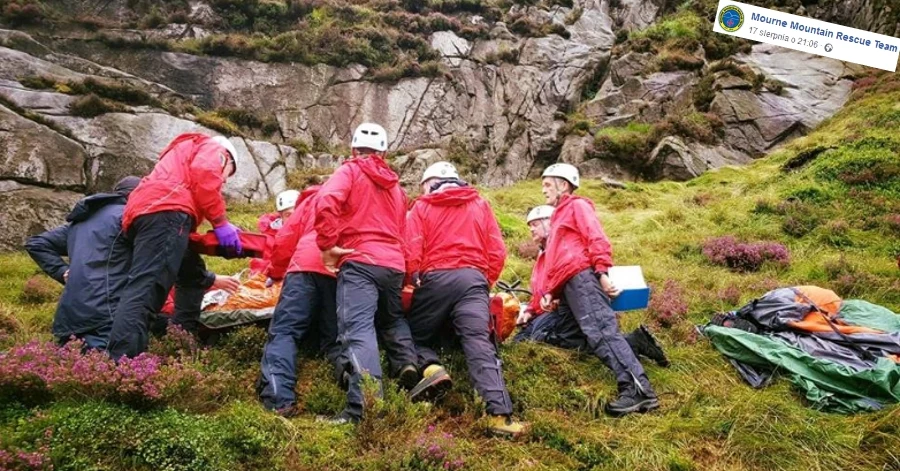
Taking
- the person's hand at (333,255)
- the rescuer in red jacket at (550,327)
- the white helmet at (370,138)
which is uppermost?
the white helmet at (370,138)

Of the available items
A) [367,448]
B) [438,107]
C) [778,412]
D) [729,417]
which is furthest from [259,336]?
[438,107]

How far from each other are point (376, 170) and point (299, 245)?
3.55 ft

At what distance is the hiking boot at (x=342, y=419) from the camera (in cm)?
412

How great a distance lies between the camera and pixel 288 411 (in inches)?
171

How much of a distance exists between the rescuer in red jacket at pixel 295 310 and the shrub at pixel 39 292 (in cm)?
466

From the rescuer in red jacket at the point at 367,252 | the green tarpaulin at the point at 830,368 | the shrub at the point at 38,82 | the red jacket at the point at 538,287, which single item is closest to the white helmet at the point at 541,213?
the red jacket at the point at 538,287

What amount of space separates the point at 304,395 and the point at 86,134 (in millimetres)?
13302

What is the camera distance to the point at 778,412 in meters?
→ 4.45

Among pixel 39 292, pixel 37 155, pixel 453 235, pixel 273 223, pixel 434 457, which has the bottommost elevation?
pixel 39 292

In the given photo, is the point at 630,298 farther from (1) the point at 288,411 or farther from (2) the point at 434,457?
(1) the point at 288,411

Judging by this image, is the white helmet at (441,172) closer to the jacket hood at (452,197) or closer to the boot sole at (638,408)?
the jacket hood at (452,197)

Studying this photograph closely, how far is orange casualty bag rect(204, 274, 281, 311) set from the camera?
5.98m

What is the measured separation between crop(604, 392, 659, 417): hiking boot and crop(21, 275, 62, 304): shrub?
26.9ft

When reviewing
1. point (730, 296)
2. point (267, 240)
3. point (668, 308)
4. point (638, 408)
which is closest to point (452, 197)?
point (267, 240)
